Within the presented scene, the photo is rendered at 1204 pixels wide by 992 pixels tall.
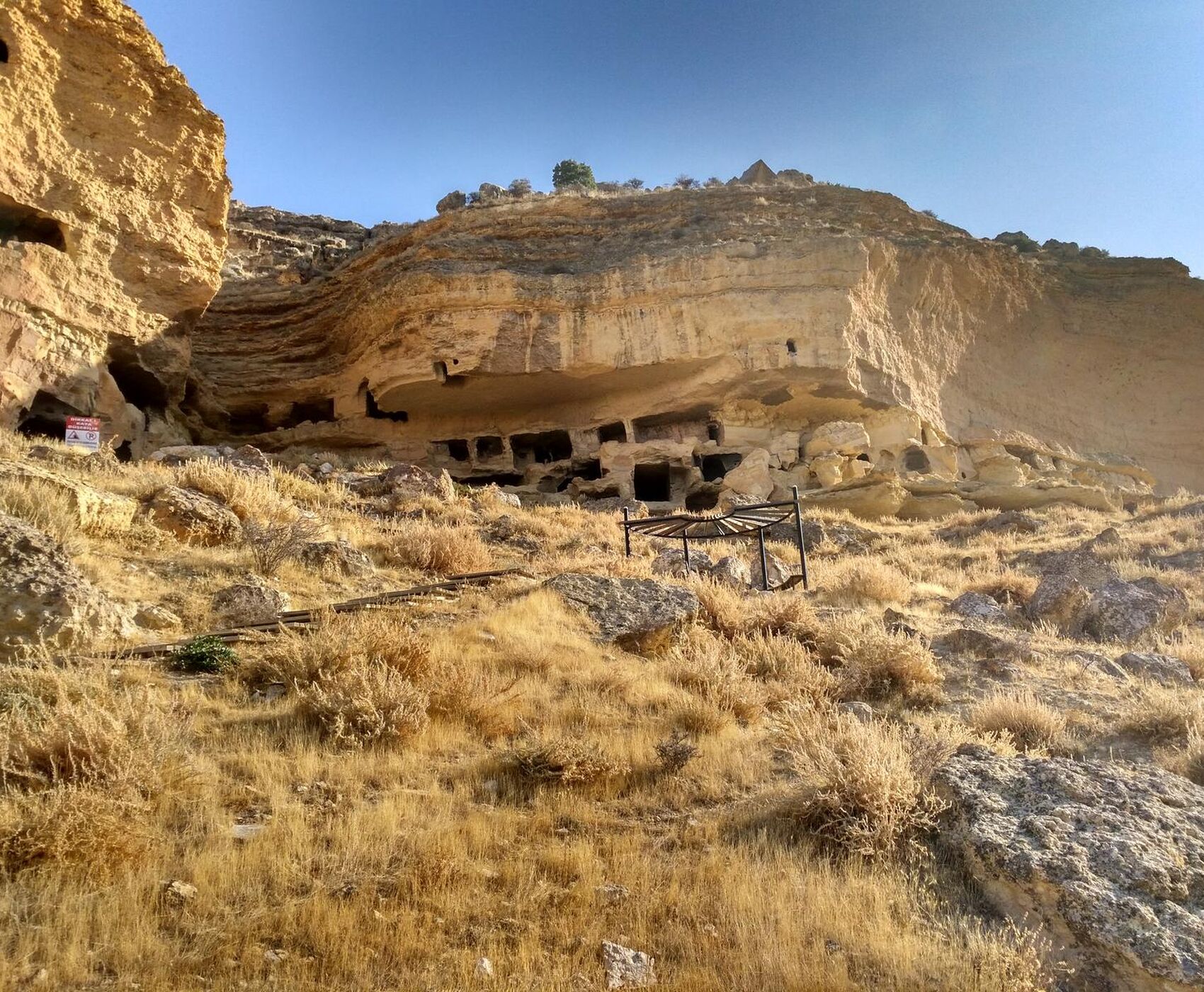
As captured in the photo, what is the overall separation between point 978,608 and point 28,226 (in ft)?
57.5

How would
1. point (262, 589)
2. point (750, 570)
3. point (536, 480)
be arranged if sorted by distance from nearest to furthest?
point (262, 589)
point (750, 570)
point (536, 480)

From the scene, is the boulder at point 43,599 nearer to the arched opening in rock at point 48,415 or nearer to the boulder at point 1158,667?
the boulder at point 1158,667

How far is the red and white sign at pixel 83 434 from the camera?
11.2 m

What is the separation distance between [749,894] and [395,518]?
960 cm

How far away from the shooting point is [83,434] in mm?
11523

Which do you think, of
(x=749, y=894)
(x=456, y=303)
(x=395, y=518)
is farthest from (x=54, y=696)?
(x=456, y=303)

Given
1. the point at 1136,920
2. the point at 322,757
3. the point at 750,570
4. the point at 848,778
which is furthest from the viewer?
the point at 750,570

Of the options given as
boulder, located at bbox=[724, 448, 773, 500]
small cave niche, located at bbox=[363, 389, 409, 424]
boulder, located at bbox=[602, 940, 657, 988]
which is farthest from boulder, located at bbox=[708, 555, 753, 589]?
small cave niche, located at bbox=[363, 389, 409, 424]

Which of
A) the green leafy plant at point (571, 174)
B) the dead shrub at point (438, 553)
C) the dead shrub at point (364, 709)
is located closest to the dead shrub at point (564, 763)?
the dead shrub at point (364, 709)

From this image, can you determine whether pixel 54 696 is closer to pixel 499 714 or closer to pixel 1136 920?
pixel 499 714

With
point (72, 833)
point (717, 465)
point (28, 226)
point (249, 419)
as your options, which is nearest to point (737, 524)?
point (72, 833)

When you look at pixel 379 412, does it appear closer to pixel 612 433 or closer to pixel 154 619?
pixel 612 433

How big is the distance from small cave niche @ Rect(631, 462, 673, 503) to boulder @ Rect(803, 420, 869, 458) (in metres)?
4.16

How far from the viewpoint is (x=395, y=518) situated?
38.6ft
